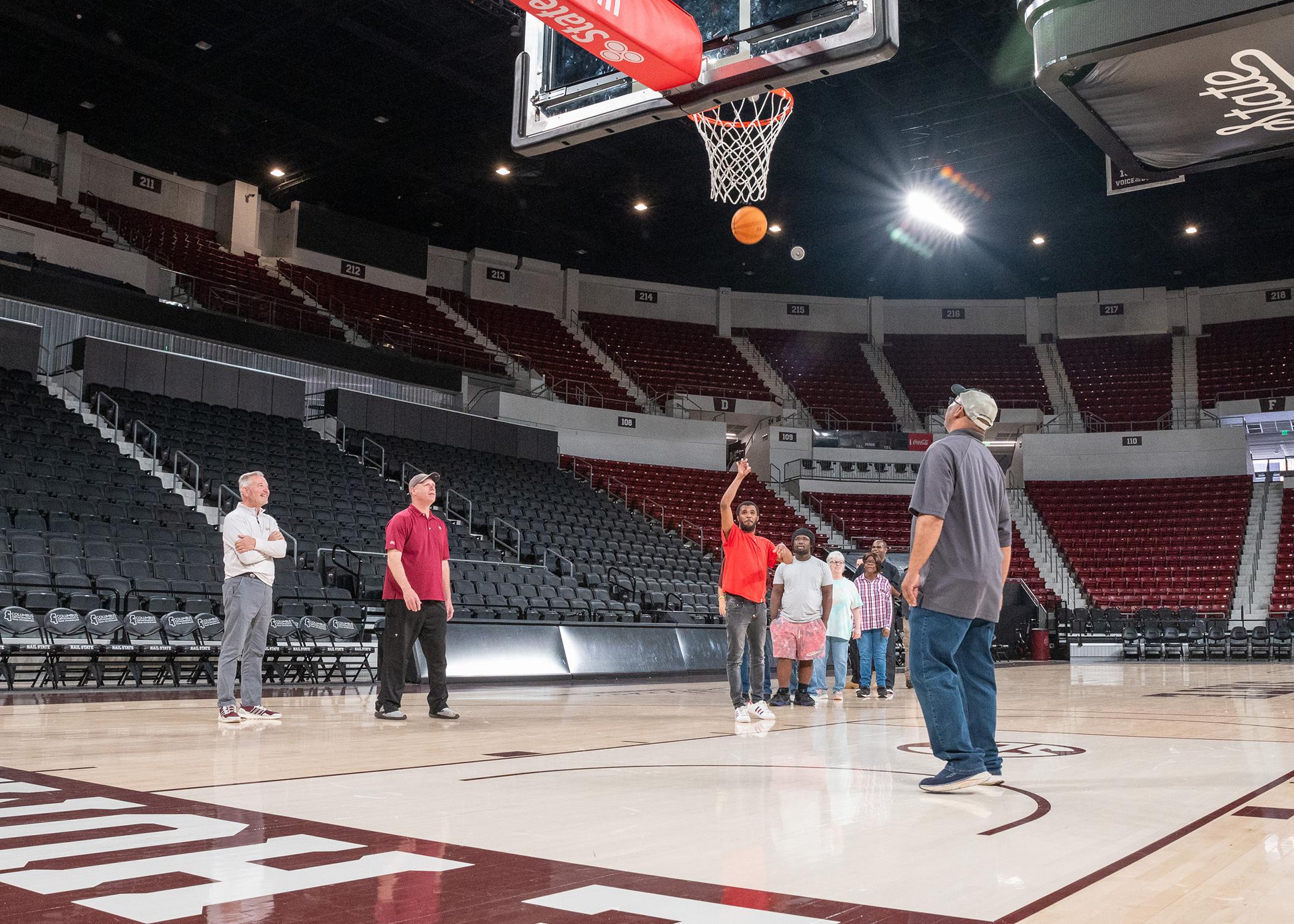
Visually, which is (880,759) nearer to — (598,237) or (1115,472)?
(598,237)

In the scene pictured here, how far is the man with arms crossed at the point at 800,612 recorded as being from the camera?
8.33 m

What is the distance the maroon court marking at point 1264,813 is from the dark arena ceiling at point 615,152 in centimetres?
1431

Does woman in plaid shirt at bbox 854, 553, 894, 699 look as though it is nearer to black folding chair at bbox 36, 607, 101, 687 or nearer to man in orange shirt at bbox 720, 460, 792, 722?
man in orange shirt at bbox 720, 460, 792, 722

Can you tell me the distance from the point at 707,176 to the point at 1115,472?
45.6ft

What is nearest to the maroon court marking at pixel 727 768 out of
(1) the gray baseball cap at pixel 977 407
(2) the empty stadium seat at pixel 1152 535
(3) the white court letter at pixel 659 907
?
(1) the gray baseball cap at pixel 977 407

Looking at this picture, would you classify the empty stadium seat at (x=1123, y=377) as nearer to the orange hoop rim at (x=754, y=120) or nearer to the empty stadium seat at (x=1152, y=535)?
the empty stadium seat at (x=1152, y=535)

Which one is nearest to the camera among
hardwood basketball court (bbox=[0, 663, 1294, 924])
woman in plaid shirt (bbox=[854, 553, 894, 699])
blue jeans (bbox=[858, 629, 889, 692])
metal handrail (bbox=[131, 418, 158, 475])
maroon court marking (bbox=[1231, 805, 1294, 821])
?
hardwood basketball court (bbox=[0, 663, 1294, 924])

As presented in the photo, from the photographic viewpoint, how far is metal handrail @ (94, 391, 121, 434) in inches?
623

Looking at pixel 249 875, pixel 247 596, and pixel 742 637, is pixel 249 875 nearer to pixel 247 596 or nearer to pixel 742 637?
pixel 247 596

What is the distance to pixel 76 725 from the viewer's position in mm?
5938

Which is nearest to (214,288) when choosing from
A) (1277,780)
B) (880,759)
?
(880,759)

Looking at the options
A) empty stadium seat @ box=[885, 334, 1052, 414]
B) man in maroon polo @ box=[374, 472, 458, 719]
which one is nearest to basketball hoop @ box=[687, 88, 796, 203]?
man in maroon polo @ box=[374, 472, 458, 719]

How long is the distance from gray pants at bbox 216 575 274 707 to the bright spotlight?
20159mm

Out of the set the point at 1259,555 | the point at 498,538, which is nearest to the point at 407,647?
the point at 498,538
